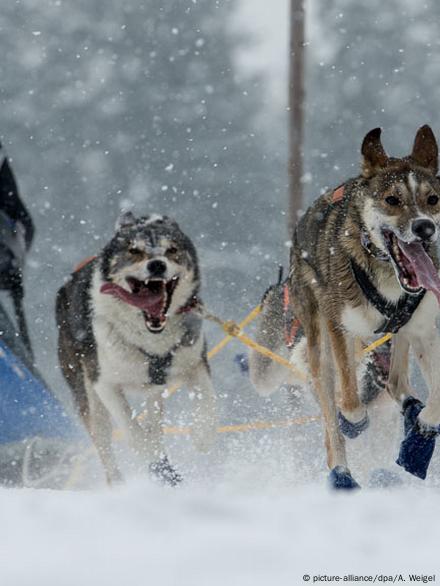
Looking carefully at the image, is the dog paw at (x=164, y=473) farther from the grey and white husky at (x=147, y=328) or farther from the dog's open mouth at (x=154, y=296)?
the dog's open mouth at (x=154, y=296)

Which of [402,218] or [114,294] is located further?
[114,294]

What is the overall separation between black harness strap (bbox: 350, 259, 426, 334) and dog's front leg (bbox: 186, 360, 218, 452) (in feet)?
3.80

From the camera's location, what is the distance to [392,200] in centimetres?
281

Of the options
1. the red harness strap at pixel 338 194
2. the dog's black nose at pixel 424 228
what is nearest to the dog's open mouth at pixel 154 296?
the red harness strap at pixel 338 194

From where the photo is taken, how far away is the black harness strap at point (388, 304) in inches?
116

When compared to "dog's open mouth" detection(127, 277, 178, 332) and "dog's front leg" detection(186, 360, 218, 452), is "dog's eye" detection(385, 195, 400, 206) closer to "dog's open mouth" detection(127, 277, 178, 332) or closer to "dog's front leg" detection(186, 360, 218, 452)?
"dog's open mouth" detection(127, 277, 178, 332)

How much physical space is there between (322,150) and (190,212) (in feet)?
9.64

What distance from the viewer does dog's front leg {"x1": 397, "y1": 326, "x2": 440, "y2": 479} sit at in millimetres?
2969

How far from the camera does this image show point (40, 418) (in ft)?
20.9

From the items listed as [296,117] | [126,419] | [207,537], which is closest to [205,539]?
[207,537]

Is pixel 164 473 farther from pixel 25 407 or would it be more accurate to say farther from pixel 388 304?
pixel 25 407

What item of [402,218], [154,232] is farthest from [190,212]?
[402,218]

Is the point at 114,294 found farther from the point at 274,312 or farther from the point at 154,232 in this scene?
the point at 274,312

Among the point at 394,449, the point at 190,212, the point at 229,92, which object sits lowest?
the point at 394,449
